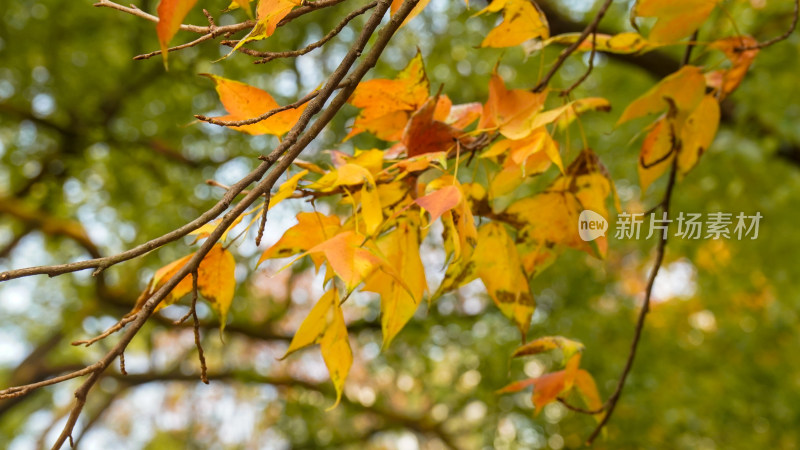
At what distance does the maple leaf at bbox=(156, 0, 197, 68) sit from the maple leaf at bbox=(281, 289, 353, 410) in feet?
0.52

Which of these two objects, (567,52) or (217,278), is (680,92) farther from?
(217,278)

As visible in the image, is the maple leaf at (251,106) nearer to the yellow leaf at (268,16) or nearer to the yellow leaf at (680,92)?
the yellow leaf at (268,16)

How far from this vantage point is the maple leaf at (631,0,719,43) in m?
0.44

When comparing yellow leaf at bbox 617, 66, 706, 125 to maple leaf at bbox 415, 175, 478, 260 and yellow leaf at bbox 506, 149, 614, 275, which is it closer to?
yellow leaf at bbox 506, 149, 614, 275

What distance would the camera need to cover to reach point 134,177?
215 centimetres

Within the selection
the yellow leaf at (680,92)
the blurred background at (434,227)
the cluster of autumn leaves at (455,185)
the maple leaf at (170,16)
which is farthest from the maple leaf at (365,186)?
the blurred background at (434,227)

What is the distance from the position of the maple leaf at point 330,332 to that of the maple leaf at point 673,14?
268mm

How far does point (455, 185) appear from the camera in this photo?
32cm

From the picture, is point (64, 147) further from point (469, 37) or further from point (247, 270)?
point (469, 37)

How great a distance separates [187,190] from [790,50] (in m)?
1.52

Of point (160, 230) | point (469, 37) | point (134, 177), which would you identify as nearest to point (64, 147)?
point (134, 177)

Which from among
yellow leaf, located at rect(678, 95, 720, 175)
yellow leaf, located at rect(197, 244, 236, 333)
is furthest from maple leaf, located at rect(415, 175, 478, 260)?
yellow leaf, located at rect(678, 95, 720, 175)

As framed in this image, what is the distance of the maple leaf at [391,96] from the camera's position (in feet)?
1.29

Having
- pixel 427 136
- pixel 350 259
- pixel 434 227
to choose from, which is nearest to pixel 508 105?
pixel 427 136
